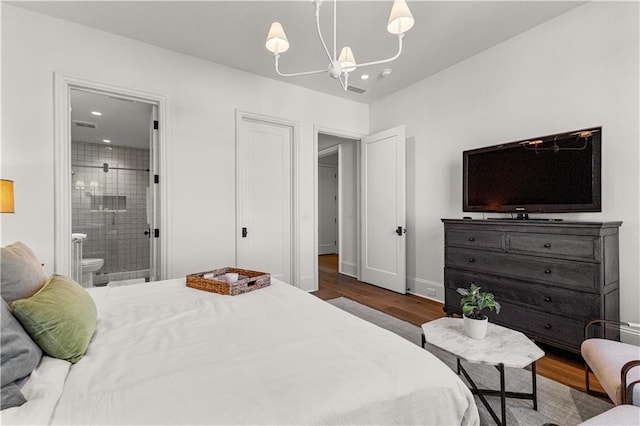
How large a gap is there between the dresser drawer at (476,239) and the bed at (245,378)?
6.43ft

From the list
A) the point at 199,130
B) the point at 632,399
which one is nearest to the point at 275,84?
the point at 199,130

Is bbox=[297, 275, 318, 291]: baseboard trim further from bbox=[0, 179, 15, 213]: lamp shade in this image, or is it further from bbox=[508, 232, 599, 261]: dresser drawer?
bbox=[0, 179, 15, 213]: lamp shade

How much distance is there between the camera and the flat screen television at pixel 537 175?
238 cm

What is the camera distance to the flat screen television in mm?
2383

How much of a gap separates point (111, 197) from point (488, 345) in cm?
649

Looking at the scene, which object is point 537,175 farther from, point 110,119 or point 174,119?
point 110,119

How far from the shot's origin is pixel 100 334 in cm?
129

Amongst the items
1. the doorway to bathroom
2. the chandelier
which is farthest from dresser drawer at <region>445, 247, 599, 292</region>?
the doorway to bathroom

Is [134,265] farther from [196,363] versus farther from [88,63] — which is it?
[196,363]

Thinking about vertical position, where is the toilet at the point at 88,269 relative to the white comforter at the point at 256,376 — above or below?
below

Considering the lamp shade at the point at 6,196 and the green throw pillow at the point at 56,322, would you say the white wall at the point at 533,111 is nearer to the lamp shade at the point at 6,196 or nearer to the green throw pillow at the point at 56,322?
the green throw pillow at the point at 56,322

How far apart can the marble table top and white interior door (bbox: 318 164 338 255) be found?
20.5 ft

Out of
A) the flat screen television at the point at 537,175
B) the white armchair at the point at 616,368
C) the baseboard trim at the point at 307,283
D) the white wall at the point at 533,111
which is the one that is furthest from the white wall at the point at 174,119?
the white armchair at the point at 616,368

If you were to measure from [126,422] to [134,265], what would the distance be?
20.0 feet
